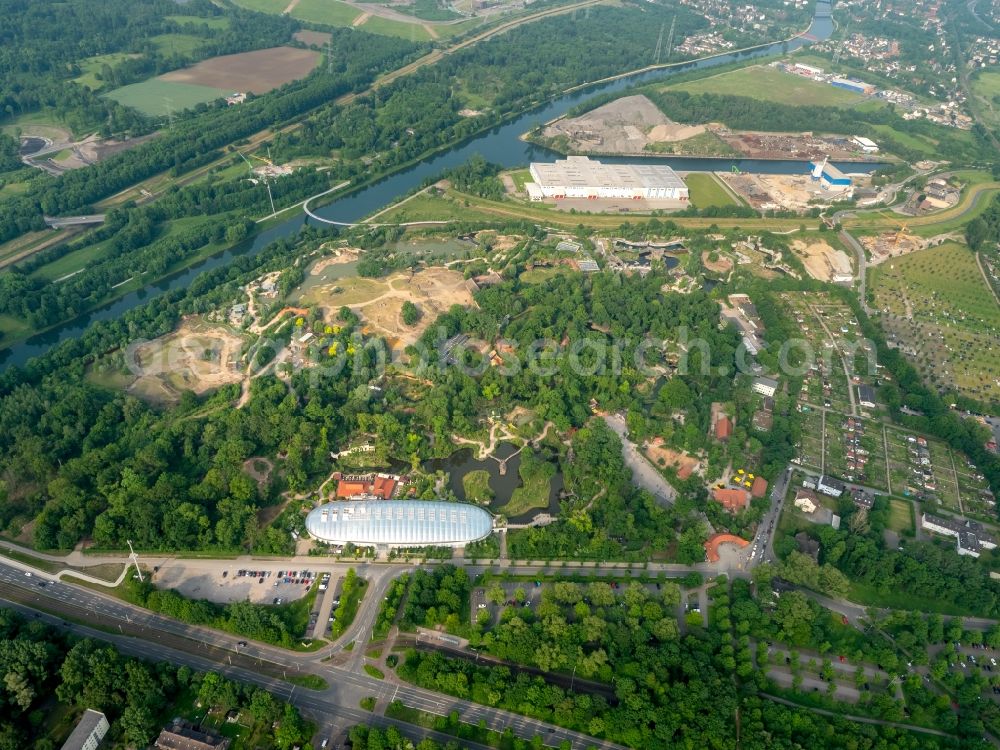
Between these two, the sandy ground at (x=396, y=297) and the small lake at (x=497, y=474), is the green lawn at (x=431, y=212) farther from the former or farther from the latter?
the small lake at (x=497, y=474)

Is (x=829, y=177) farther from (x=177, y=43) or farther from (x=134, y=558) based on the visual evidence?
(x=177, y=43)

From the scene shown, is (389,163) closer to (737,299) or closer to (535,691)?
(737,299)

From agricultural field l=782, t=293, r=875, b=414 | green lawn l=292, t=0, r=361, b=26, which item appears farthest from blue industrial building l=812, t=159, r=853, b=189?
green lawn l=292, t=0, r=361, b=26

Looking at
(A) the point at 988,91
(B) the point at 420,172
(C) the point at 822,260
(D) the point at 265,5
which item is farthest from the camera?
(D) the point at 265,5

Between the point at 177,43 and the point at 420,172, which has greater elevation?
the point at 177,43

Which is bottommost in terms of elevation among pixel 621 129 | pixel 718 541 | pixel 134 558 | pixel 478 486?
pixel 718 541

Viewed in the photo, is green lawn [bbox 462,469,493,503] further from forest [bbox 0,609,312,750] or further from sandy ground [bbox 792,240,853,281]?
sandy ground [bbox 792,240,853,281]

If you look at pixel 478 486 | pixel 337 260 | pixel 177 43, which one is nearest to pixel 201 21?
pixel 177 43

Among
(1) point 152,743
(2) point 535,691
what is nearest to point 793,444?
(2) point 535,691
